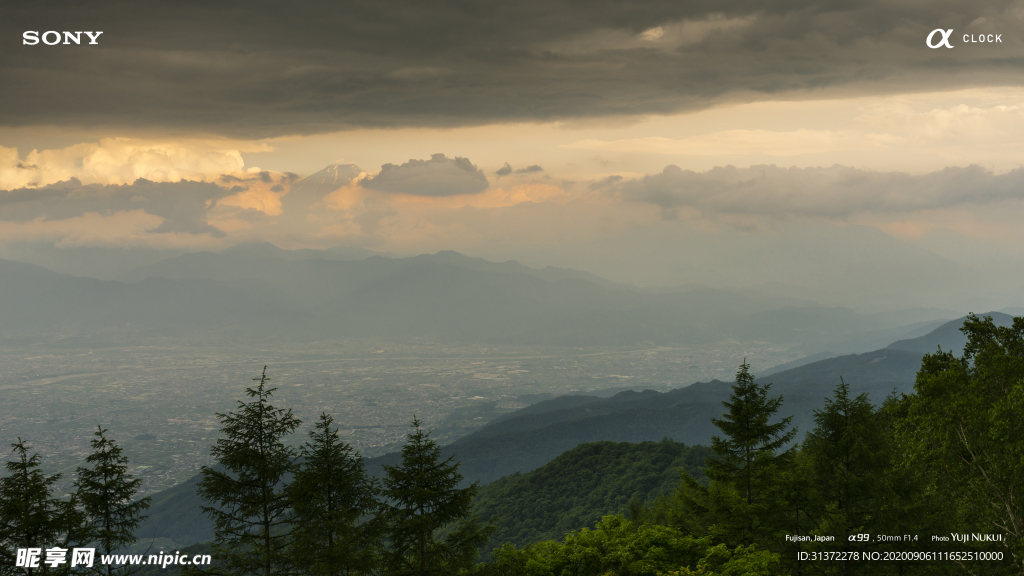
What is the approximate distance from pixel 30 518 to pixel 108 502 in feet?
8.78

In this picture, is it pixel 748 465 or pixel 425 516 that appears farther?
pixel 748 465

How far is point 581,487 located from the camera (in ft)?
414

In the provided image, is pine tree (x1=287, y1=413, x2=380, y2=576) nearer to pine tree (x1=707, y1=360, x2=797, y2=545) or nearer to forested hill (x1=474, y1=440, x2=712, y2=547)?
pine tree (x1=707, y1=360, x2=797, y2=545)

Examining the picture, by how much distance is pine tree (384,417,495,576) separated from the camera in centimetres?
2058

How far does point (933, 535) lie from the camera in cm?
2431

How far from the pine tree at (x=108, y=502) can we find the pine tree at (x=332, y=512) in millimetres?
6028

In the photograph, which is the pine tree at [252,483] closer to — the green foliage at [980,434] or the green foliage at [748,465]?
the green foliage at [748,465]

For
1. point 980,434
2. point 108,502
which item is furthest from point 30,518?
point 980,434

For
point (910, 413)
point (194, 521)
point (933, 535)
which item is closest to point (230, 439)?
point (910, 413)

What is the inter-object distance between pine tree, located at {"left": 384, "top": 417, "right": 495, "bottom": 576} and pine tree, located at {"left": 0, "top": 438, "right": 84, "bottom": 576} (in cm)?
1086

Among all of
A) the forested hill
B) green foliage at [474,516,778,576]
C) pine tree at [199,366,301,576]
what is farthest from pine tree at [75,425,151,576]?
the forested hill

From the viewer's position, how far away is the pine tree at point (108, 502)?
20.9 meters

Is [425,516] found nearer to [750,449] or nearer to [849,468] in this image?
[750,449]

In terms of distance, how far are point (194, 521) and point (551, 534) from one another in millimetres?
133855
